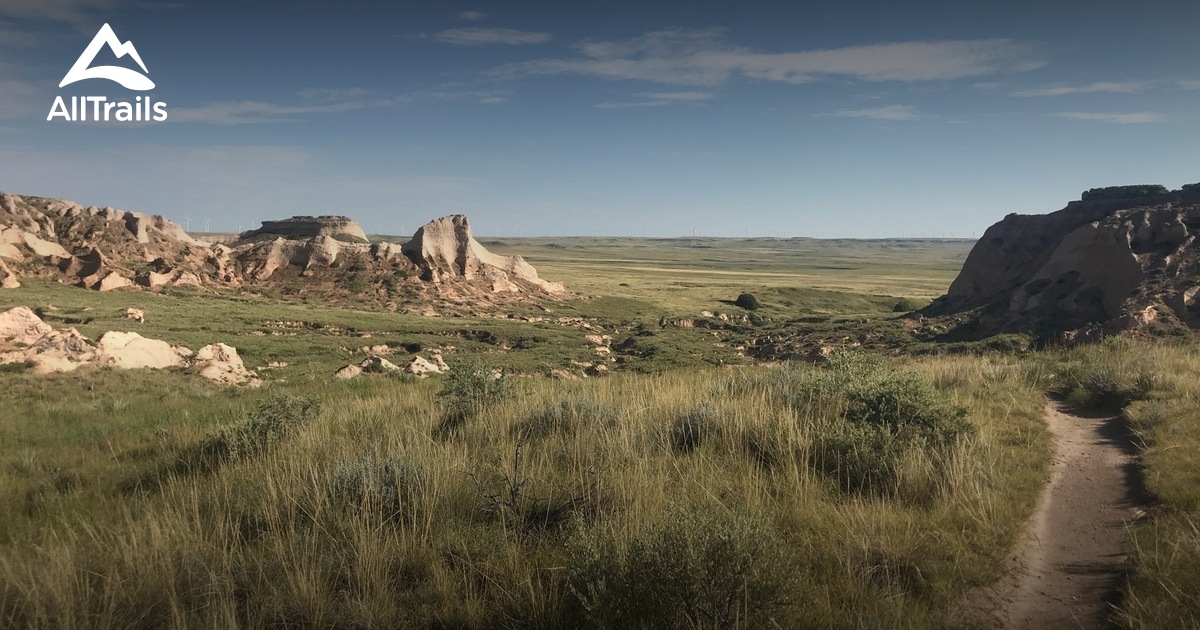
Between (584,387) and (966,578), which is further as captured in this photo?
(584,387)

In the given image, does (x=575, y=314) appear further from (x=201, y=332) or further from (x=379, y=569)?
(x=379, y=569)

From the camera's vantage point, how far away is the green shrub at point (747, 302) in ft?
185

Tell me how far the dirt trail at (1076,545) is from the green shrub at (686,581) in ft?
5.11

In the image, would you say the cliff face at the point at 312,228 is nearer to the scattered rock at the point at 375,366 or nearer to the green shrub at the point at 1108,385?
the scattered rock at the point at 375,366

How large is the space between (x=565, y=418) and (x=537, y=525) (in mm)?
2688

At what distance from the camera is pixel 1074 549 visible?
14.4 feet

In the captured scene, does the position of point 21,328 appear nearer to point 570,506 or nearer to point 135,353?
point 135,353

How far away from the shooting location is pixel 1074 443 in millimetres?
7215

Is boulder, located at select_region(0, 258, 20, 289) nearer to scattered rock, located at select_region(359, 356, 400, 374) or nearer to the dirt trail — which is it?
scattered rock, located at select_region(359, 356, 400, 374)

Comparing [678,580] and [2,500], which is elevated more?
[678,580]

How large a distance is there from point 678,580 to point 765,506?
1.66 meters

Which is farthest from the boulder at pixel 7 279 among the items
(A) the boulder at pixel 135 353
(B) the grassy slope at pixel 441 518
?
(B) the grassy slope at pixel 441 518

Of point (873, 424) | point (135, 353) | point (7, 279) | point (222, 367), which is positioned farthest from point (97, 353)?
point (873, 424)

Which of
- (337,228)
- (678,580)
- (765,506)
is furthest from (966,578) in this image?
(337,228)
